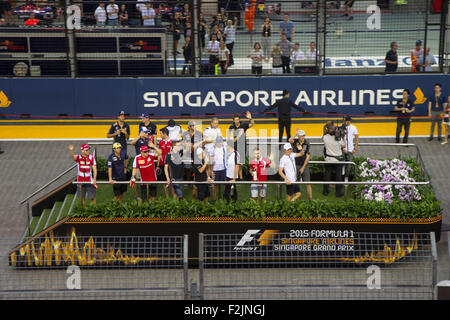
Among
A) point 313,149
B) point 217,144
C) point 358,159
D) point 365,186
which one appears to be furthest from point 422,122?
point 217,144

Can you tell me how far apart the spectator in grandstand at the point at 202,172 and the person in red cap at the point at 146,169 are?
0.85m

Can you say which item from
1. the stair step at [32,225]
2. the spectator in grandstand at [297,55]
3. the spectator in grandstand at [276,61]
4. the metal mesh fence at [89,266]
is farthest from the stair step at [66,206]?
the spectator in grandstand at [297,55]

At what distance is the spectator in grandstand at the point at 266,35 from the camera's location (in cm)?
2205

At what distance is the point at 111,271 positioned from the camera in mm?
13141

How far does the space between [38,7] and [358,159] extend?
39.3ft

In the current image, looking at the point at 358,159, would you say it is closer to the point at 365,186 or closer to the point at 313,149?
the point at 365,186

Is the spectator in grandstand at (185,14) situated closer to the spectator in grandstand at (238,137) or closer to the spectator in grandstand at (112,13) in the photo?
the spectator in grandstand at (112,13)

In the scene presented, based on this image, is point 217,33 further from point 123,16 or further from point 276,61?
point 123,16

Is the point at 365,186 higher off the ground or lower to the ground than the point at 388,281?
higher

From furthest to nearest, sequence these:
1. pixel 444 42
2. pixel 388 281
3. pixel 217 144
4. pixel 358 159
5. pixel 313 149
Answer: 1. pixel 444 42
2. pixel 313 149
3. pixel 358 159
4. pixel 217 144
5. pixel 388 281

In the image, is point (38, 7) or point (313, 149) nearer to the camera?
point (313, 149)

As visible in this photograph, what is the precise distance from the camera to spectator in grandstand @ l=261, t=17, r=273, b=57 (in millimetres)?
22047

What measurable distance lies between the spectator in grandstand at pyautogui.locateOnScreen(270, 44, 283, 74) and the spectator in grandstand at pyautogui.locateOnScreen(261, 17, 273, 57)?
41cm

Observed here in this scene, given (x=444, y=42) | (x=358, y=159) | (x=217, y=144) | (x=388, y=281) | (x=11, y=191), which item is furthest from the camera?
(x=444, y=42)
